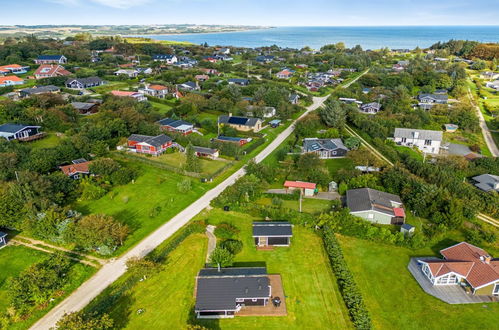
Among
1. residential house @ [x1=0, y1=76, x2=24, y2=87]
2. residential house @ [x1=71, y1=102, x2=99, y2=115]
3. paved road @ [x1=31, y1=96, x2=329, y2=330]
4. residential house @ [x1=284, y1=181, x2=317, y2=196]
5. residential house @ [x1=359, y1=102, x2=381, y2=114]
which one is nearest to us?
paved road @ [x1=31, y1=96, x2=329, y2=330]

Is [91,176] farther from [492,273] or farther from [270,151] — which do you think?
[492,273]

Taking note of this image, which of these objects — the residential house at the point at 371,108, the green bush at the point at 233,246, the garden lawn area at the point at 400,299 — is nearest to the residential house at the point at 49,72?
the residential house at the point at 371,108

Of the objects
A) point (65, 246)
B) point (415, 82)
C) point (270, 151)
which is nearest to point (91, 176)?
point (65, 246)

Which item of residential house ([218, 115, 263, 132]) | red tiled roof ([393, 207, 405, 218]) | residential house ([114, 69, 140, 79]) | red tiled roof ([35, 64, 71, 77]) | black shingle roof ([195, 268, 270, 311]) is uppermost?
red tiled roof ([35, 64, 71, 77])

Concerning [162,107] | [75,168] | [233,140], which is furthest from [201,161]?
[162,107]

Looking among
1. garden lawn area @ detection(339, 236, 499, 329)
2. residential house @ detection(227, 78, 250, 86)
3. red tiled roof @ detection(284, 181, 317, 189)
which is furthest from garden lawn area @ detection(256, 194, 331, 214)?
residential house @ detection(227, 78, 250, 86)

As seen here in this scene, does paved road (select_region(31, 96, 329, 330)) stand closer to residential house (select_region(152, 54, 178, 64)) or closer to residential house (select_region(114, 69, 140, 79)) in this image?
residential house (select_region(114, 69, 140, 79))

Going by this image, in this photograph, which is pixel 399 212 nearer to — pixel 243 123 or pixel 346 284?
pixel 346 284
